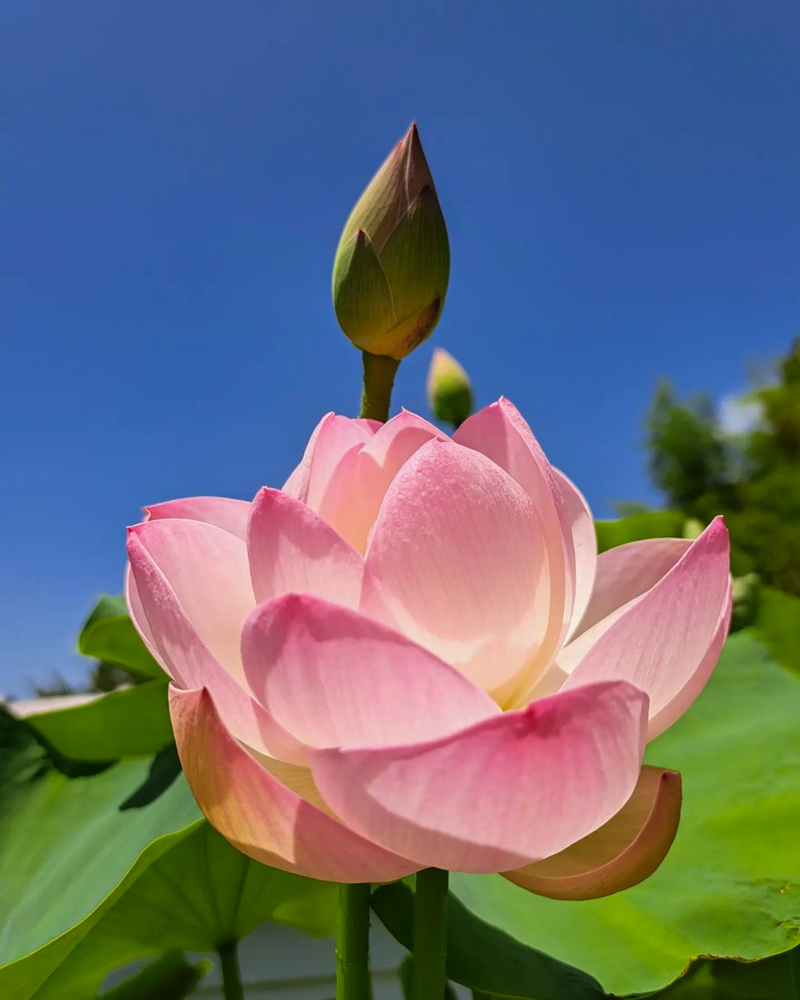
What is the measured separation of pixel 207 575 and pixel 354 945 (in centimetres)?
15

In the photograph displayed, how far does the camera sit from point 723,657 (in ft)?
2.11

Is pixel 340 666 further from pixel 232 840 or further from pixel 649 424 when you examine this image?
pixel 649 424

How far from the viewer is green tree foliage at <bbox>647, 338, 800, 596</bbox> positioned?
5.52 metres

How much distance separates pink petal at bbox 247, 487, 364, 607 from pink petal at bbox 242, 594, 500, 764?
36 mm

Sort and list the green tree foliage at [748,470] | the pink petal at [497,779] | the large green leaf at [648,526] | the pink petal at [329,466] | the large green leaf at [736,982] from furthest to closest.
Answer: the green tree foliage at [748,470] < the large green leaf at [648,526] < the large green leaf at [736,982] < the pink petal at [329,466] < the pink petal at [497,779]

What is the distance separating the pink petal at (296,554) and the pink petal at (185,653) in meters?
0.03

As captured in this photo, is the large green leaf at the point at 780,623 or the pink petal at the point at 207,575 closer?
the pink petal at the point at 207,575

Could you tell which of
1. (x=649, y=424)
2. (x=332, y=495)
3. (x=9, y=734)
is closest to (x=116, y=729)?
(x=9, y=734)

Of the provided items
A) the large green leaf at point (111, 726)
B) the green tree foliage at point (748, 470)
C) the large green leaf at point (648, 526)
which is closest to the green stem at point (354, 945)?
the large green leaf at point (111, 726)

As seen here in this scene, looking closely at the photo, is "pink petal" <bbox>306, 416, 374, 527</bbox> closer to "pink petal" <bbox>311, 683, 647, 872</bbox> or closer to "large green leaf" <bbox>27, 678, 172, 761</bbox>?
"pink petal" <bbox>311, 683, 647, 872</bbox>

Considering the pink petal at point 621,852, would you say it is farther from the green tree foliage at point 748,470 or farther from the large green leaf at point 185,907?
the green tree foliage at point 748,470

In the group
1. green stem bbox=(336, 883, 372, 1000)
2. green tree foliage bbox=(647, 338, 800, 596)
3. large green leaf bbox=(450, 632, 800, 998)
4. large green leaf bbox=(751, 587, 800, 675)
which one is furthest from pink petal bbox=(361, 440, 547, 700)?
green tree foliage bbox=(647, 338, 800, 596)

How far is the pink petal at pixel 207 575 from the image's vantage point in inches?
10.8

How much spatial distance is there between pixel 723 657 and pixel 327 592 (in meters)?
0.50
